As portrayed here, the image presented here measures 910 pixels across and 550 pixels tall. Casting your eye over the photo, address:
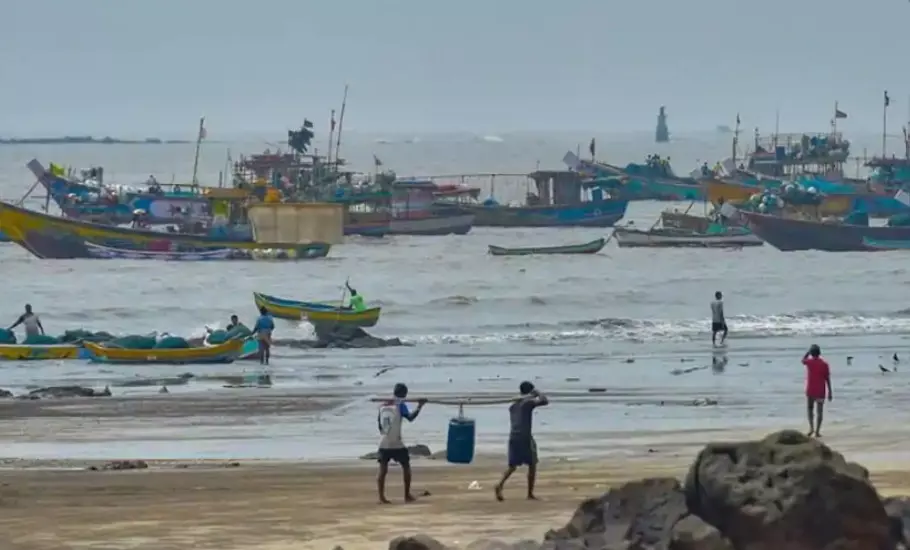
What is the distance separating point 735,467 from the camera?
11008mm

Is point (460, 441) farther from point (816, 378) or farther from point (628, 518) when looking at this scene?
point (628, 518)

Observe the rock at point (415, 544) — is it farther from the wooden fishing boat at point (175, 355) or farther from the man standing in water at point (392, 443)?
the wooden fishing boat at point (175, 355)

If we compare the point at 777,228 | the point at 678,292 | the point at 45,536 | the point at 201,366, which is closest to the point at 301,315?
the point at 201,366

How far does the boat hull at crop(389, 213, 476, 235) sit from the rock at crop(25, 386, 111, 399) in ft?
157

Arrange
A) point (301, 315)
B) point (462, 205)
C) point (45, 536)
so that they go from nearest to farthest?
point (45, 536) < point (301, 315) < point (462, 205)

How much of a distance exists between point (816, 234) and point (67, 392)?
43774 millimetres

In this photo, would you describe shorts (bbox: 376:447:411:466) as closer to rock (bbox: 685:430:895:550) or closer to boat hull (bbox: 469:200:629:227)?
rock (bbox: 685:430:895:550)

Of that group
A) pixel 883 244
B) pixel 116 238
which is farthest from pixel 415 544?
pixel 883 244

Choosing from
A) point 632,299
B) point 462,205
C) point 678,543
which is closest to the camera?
point 678,543

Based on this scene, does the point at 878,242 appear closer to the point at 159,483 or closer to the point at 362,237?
the point at 362,237

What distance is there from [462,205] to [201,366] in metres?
50.1

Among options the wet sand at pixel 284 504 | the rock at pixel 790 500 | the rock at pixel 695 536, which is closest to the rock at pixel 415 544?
the rock at pixel 695 536

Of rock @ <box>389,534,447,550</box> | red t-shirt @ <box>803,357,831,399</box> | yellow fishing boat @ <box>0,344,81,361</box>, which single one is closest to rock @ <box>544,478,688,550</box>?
rock @ <box>389,534,447,550</box>

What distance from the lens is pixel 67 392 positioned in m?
25.5
